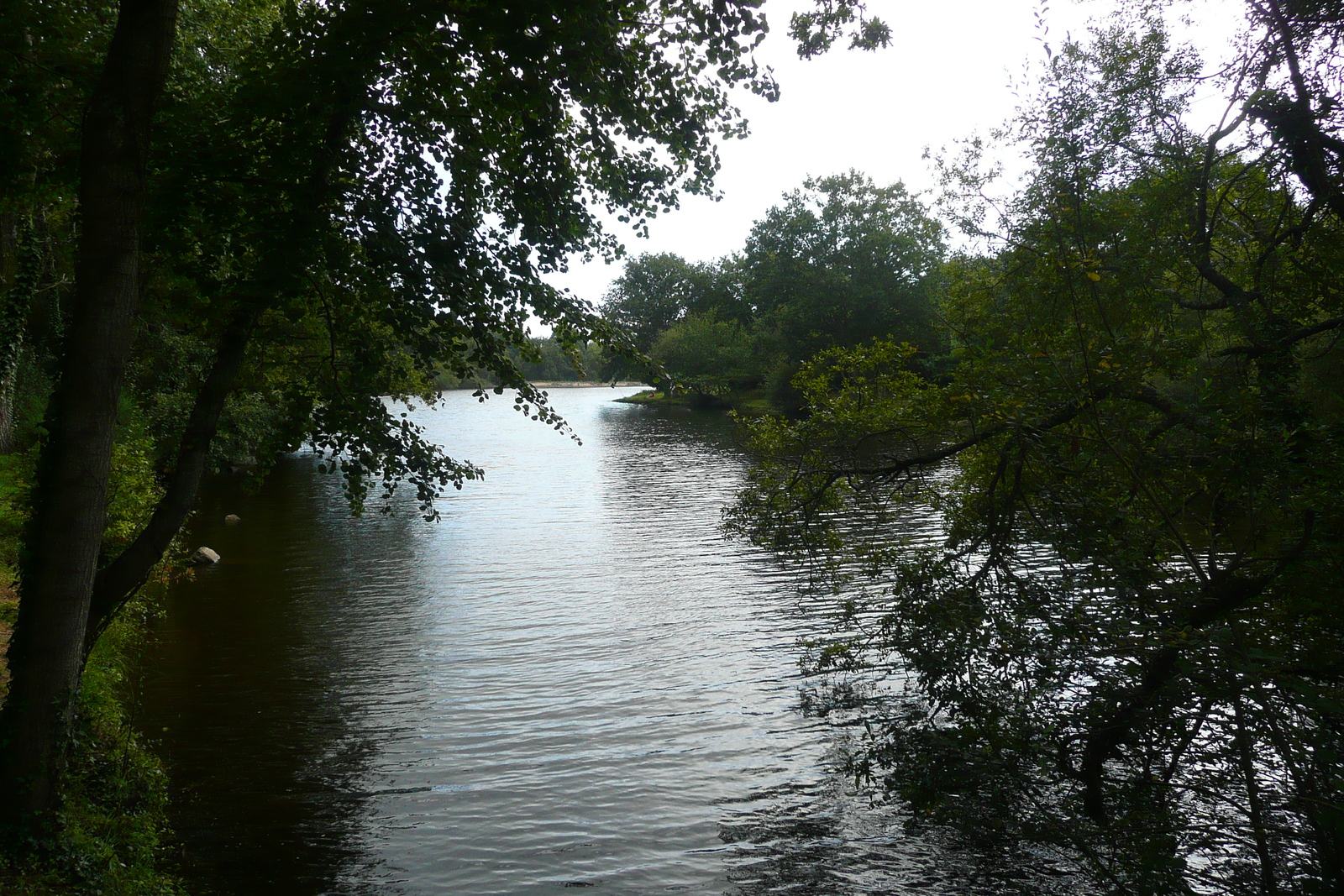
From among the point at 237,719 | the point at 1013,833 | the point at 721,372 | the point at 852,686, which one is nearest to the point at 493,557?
the point at 237,719

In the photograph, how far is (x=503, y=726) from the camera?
10.4m

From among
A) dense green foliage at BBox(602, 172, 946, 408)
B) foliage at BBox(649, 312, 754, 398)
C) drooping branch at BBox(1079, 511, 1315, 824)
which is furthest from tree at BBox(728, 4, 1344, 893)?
foliage at BBox(649, 312, 754, 398)

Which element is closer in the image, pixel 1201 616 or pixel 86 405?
pixel 86 405

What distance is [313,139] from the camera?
6395 millimetres

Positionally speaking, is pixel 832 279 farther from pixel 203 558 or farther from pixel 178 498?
pixel 178 498

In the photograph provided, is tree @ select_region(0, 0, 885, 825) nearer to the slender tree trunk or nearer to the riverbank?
the slender tree trunk

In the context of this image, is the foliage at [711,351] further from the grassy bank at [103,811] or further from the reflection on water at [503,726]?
the grassy bank at [103,811]

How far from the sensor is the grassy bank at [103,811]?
540 centimetres

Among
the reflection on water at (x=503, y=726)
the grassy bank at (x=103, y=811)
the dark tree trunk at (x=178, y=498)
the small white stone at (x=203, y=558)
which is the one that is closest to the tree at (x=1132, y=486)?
A: the reflection on water at (x=503, y=726)

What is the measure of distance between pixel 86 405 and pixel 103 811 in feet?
11.4

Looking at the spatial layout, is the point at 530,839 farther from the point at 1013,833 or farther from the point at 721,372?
the point at 721,372

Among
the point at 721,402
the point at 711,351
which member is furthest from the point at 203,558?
the point at 711,351

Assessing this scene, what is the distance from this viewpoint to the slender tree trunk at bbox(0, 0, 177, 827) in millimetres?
5414

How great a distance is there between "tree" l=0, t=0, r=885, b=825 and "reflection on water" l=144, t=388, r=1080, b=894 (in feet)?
10.0
